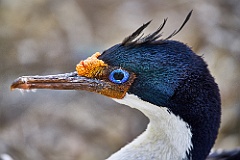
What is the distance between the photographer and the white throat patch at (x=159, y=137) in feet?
6.09

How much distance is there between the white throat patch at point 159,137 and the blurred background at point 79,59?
1.45 m

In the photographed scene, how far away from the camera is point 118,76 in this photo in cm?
188

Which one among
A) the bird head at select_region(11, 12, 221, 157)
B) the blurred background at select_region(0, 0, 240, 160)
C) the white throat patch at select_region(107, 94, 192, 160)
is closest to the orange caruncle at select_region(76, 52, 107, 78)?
the bird head at select_region(11, 12, 221, 157)

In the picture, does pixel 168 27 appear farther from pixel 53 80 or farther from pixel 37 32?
pixel 53 80

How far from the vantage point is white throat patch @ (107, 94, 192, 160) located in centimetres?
186

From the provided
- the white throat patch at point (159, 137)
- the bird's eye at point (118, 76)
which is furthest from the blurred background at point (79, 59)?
the bird's eye at point (118, 76)

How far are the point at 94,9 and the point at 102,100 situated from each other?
0.98 metres

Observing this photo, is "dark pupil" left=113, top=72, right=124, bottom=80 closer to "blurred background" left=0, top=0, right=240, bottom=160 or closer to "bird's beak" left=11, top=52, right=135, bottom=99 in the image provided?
"bird's beak" left=11, top=52, right=135, bottom=99

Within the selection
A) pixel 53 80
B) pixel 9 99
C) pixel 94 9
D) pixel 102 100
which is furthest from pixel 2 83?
pixel 53 80

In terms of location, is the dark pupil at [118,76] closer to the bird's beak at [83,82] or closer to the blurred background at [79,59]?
the bird's beak at [83,82]

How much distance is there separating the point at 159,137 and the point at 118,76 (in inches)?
10.4

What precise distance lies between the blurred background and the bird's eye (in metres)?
1.57

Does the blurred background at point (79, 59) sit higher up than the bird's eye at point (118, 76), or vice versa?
the blurred background at point (79, 59)

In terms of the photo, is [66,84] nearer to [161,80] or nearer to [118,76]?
[118,76]
